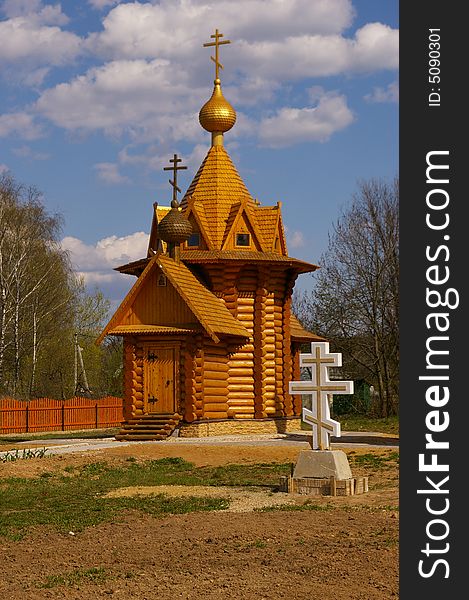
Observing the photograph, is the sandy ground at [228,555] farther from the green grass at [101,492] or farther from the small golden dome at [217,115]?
the small golden dome at [217,115]

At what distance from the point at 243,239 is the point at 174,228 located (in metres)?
2.74

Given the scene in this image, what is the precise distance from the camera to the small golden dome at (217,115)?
108ft

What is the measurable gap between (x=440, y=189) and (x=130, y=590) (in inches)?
180

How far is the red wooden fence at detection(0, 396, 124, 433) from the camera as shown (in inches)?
1473

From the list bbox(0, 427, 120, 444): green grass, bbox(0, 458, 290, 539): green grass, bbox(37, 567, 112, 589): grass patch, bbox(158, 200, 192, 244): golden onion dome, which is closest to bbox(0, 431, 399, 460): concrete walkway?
bbox(0, 458, 290, 539): green grass

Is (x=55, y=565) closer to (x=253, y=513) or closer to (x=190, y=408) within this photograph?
(x=253, y=513)

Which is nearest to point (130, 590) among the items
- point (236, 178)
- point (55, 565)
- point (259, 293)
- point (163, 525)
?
point (55, 565)

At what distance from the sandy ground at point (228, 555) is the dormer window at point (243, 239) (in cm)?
1693

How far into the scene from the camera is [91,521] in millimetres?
12812

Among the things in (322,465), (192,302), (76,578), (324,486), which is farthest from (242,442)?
(76,578)

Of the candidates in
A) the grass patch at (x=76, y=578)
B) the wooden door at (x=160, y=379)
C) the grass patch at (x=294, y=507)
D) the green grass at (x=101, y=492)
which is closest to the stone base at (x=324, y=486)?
the grass patch at (x=294, y=507)

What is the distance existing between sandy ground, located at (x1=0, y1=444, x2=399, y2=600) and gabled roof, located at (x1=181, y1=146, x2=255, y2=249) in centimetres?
1751

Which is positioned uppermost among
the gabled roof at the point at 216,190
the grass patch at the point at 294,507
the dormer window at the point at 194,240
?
the gabled roof at the point at 216,190

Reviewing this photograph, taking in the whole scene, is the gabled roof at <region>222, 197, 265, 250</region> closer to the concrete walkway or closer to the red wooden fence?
the concrete walkway
